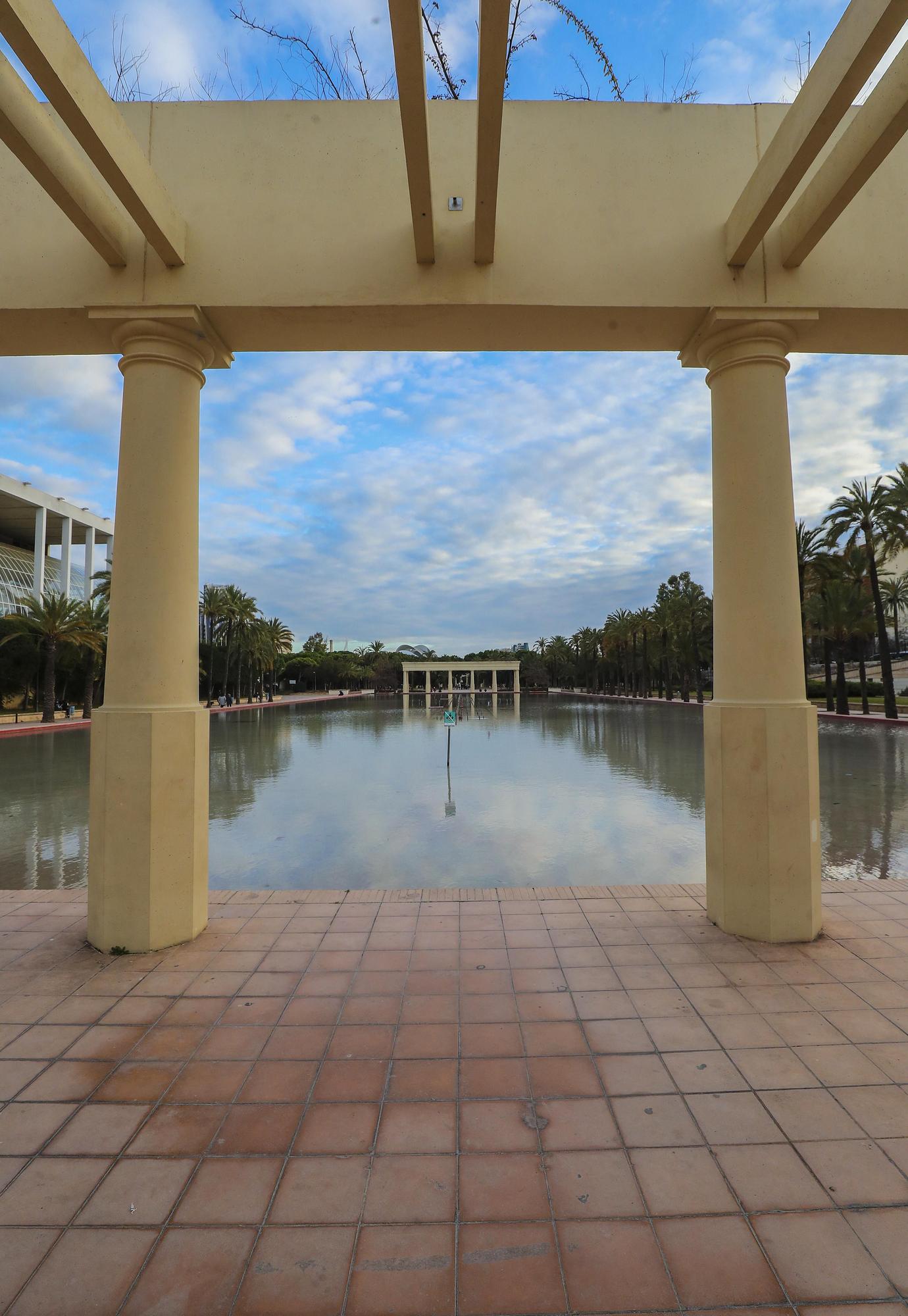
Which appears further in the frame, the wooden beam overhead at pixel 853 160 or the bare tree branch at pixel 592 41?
the bare tree branch at pixel 592 41

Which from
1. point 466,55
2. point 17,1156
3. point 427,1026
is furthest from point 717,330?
point 17,1156

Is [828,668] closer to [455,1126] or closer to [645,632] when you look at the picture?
[645,632]

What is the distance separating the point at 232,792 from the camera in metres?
11.5

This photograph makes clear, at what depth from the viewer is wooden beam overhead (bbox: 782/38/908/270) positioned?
319 centimetres

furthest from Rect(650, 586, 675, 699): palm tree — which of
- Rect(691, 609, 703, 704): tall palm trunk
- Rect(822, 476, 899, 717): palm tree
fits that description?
Rect(822, 476, 899, 717): palm tree

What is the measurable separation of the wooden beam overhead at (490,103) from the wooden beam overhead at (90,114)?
1.81 meters

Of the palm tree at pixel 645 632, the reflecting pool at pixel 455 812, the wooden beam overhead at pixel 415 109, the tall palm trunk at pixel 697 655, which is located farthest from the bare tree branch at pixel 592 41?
the palm tree at pixel 645 632

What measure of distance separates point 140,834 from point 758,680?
382cm

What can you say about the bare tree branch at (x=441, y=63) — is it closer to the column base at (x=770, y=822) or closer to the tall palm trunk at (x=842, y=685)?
the column base at (x=770, y=822)

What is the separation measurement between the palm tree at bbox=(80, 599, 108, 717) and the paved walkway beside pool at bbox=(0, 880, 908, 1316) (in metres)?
27.4

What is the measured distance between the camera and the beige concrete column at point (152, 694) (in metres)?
4.09

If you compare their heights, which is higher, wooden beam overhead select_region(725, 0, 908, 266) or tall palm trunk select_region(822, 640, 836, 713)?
wooden beam overhead select_region(725, 0, 908, 266)

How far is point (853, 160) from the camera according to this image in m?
3.46

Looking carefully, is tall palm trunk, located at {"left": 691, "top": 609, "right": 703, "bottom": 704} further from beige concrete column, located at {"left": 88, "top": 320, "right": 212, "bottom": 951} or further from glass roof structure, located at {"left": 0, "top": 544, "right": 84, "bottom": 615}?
glass roof structure, located at {"left": 0, "top": 544, "right": 84, "bottom": 615}
